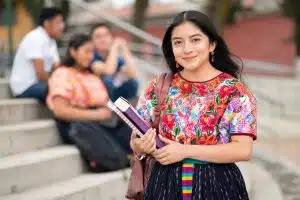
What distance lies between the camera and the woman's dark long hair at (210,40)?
1.97 meters

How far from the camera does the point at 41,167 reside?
12.1 feet

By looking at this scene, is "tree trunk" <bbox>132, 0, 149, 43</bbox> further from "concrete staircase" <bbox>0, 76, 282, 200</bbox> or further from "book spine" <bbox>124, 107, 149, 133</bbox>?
"book spine" <bbox>124, 107, 149, 133</bbox>

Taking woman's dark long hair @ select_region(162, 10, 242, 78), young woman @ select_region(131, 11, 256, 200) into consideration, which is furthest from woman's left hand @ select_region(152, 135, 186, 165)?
woman's dark long hair @ select_region(162, 10, 242, 78)

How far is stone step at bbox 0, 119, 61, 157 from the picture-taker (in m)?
3.89

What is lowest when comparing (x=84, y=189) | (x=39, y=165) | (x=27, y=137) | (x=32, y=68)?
(x=84, y=189)

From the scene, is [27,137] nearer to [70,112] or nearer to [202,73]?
[70,112]

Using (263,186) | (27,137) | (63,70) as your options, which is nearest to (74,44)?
(63,70)

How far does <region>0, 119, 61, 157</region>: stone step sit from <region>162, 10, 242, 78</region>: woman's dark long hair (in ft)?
7.02

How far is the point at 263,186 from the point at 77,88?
182 centimetres

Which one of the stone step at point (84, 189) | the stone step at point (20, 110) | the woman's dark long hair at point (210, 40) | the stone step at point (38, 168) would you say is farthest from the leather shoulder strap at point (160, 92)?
the stone step at point (20, 110)

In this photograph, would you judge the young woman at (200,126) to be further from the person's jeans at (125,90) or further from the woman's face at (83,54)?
the person's jeans at (125,90)

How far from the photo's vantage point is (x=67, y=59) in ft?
14.1

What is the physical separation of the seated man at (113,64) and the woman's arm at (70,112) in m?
0.58

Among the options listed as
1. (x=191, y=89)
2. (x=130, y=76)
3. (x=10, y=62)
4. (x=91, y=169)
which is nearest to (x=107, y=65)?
(x=130, y=76)
